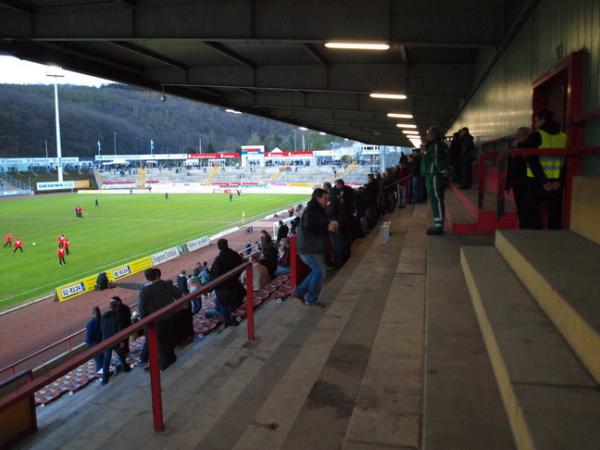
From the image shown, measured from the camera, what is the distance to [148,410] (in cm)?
464

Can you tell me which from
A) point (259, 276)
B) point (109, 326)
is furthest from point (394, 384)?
point (259, 276)

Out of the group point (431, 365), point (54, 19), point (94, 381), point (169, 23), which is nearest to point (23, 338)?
point (94, 381)

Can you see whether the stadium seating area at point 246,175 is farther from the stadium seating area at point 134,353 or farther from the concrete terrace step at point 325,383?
the concrete terrace step at point 325,383

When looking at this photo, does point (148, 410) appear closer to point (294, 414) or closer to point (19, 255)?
point (294, 414)

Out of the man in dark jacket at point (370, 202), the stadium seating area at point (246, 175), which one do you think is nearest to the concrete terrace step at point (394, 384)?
the man in dark jacket at point (370, 202)

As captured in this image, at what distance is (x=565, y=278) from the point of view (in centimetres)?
325

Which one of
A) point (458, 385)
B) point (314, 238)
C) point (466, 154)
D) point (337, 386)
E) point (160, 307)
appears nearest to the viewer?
point (458, 385)

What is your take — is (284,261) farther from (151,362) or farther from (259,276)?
(151,362)

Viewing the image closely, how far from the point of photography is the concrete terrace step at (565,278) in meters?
2.56

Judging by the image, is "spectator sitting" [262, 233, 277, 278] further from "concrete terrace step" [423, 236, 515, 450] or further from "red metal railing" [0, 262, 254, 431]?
"concrete terrace step" [423, 236, 515, 450]

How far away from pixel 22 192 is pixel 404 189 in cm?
7597

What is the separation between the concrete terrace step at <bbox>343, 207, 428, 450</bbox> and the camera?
3023 mm

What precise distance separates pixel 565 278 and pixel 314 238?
3967mm

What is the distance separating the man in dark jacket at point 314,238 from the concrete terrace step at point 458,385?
2.32 meters
